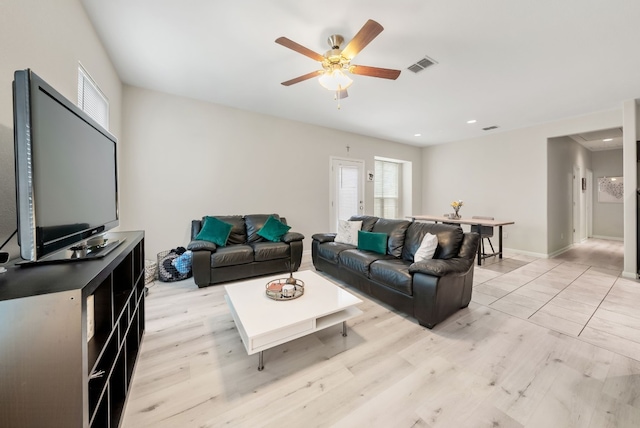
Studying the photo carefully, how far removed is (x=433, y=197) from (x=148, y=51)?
6887mm

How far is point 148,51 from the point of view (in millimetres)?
2629

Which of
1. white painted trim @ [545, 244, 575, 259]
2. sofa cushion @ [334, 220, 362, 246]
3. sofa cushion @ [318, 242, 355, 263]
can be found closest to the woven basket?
sofa cushion @ [318, 242, 355, 263]

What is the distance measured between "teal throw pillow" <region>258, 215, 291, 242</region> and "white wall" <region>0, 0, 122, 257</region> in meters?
2.54

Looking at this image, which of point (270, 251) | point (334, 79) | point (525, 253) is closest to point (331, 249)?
point (270, 251)

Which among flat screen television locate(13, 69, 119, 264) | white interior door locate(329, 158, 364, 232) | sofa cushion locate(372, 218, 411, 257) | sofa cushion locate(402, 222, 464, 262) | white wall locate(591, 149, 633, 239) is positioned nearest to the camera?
flat screen television locate(13, 69, 119, 264)

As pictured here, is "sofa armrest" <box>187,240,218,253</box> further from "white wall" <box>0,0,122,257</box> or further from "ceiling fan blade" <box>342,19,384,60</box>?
"ceiling fan blade" <box>342,19,384,60</box>

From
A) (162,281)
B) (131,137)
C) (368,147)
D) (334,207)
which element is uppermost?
(368,147)

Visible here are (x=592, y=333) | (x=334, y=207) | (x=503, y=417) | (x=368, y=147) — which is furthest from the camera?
(x=368, y=147)

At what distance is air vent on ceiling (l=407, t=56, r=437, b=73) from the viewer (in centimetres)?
272

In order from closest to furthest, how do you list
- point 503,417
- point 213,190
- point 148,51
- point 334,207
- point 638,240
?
point 503,417
point 148,51
point 638,240
point 213,190
point 334,207

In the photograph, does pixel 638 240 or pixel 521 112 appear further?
pixel 521 112

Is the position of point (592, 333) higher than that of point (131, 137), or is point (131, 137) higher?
point (131, 137)

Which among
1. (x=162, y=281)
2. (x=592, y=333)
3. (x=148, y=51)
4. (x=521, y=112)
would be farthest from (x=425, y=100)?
(x=162, y=281)

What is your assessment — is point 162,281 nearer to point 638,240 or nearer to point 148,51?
point 148,51
